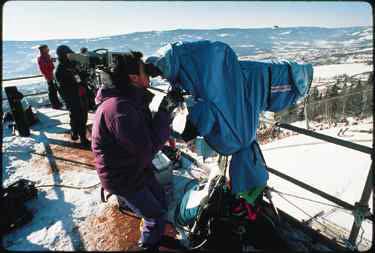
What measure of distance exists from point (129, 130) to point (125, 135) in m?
0.05

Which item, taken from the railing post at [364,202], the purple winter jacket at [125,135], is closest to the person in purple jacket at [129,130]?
the purple winter jacket at [125,135]

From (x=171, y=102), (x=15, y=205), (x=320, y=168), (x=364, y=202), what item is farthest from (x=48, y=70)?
(x=320, y=168)

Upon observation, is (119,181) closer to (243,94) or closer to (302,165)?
(243,94)

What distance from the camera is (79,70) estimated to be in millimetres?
4910

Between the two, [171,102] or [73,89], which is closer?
[171,102]

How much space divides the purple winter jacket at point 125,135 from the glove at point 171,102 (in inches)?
1.7

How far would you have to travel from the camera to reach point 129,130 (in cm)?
182

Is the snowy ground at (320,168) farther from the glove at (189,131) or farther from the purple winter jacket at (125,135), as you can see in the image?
the purple winter jacket at (125,135)

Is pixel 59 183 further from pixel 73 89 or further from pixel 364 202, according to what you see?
pixel 364 202

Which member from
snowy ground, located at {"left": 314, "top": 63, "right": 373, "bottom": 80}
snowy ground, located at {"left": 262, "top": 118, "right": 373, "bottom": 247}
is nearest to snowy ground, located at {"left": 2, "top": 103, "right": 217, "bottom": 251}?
snowy ground, located at {"left": 262, "top": 118, "right": 373, "bottom": 247}

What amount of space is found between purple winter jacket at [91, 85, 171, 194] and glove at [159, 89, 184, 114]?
0.04m

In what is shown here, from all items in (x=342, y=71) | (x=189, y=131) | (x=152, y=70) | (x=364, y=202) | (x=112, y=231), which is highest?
(x=152, y=70)

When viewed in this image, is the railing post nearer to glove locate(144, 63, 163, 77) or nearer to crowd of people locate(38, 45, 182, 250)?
crowd of people locate(38, 45, 182, 250)

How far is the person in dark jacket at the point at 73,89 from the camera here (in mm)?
4566
